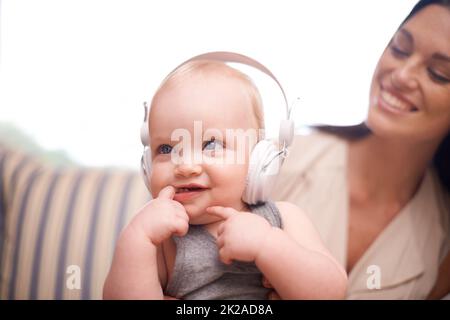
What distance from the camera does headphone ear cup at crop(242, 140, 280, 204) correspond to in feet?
3.30

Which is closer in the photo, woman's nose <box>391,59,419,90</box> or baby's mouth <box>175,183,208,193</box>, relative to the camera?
baby's mouth <box>175,183,208,193</box>

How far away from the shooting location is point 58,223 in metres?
1.29

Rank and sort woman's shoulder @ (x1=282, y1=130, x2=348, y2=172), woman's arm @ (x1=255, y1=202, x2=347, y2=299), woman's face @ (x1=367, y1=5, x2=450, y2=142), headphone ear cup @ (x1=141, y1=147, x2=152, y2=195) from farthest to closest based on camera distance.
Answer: woman's shoulder @ (x1=282, y1=130, x2=348, y2=172), woman's face @ (x1=367, y1=5, x2=450, y2=142), headphone ear cup @ (x1=141, y1=147, x2=152, y2=195), woman's arm @ (x1=255, y1=202, x2=347, y2=299)

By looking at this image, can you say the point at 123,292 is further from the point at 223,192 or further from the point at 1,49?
the point at 1,49

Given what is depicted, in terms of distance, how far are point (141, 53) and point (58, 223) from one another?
0.47 m

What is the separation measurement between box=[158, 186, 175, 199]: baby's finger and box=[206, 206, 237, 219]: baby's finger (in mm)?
77

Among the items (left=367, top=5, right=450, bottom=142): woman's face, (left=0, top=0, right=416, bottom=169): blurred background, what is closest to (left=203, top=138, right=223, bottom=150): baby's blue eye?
(left=0, top=0, right=416, bottom=169): blurred background

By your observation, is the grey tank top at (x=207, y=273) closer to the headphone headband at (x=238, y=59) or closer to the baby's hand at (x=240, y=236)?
the baby's hand at (x=240, y=236)

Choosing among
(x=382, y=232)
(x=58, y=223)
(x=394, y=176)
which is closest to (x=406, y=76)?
(x=394, y=176)

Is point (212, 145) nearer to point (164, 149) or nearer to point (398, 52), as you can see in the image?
point (164, 149)

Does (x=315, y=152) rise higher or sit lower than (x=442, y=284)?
higher

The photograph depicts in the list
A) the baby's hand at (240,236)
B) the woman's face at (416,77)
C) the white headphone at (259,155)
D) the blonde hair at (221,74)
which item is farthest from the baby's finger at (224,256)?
the woman's face at (416,77)

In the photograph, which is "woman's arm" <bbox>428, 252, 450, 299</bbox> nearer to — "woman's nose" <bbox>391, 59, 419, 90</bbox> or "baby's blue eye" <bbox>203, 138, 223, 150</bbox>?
"woman's nose" <bbox>391, 59, 419, 90</bbox>

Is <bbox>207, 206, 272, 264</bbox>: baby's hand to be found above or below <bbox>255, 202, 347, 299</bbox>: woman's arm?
above
